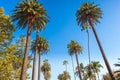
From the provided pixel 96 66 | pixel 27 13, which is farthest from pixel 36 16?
pixel 96 66

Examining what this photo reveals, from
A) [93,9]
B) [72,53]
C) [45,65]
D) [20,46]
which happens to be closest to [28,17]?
[20,46]

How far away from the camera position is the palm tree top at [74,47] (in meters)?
59.4

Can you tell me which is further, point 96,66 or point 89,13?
point 96,66

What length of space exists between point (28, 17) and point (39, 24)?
363 centimetres

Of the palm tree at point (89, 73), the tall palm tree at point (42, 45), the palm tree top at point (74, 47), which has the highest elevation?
the palm tree top at point (74, 47)

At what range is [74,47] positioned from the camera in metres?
59.4

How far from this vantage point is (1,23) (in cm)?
2236

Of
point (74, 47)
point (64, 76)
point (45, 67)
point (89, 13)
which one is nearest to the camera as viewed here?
point (89, 13)

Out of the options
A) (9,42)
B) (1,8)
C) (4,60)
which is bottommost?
(4,60)

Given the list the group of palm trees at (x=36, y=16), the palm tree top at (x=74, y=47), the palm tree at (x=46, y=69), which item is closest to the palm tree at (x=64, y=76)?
the palm tree at (x=46, y=69)

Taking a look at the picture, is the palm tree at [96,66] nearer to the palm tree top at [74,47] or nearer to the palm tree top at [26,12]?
the palm tree top at [74,47]

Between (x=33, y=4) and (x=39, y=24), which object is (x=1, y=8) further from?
(x=39, y=24)

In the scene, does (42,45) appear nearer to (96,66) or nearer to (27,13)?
(27,13)

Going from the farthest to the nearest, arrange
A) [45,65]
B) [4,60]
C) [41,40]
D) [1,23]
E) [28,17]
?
[45,65]
[41,40]
[28,17]
[1,23]
[4,60]
